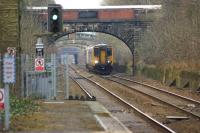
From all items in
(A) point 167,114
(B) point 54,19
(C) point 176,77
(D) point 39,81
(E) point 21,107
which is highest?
(B) point 54,19

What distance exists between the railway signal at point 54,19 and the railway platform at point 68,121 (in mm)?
2844

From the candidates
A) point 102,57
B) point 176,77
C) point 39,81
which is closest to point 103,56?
point 102,57

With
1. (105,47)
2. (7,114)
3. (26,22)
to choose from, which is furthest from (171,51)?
(7,114)

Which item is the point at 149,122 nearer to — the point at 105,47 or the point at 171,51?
the point at 171,51

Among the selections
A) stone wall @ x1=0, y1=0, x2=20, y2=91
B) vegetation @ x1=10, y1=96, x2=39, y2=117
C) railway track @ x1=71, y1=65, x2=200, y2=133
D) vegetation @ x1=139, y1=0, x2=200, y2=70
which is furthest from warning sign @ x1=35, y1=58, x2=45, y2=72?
vegetation @ x1=139, y1=0, x2=200, y2=70

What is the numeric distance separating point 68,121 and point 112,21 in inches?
1886

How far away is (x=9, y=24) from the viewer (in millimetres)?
22688

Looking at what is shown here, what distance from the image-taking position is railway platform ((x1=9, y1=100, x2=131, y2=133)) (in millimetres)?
15312

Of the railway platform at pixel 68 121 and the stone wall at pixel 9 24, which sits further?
the stone wall at pixel 9 24

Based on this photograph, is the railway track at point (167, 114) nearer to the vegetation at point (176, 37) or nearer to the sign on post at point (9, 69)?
the sign on post at point (9, 69)

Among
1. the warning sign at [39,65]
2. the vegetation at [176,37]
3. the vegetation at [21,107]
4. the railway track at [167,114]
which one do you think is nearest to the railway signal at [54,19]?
the warning sign at [39,65]

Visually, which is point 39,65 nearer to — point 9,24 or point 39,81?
point 39,81

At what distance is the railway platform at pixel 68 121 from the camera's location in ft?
50.2

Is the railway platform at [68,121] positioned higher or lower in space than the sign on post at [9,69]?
lower
